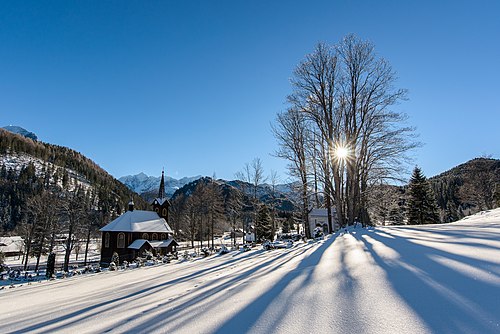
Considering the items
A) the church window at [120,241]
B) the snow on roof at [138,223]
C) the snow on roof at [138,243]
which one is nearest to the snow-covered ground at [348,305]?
the snow on roof at [138,243]

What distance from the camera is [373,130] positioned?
44.8 feet

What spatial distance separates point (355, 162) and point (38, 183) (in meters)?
108

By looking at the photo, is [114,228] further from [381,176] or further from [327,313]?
[327,313]

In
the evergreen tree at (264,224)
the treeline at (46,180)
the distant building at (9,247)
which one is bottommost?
the distant building at (9,247)

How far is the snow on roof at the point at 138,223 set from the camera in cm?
3120

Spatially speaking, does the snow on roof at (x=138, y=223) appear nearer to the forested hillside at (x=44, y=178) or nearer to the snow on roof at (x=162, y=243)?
the snow on roof at (x=162, y=243)

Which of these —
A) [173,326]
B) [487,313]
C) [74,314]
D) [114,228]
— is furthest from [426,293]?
[114,228]

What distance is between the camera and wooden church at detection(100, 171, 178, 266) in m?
30.6

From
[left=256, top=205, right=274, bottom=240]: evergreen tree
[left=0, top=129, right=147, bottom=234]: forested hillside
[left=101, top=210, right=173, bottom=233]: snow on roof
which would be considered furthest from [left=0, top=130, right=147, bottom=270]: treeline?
[left=256, top=205, right=274, bottom=240]: evergreen tree

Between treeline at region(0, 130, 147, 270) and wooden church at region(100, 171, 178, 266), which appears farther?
treeline at region(0, 130, 147, 270)

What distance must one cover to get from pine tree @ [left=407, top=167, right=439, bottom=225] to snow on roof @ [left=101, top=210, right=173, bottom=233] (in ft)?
94.9

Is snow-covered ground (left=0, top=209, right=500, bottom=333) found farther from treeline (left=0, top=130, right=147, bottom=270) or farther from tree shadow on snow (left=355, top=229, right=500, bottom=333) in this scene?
treeline (left=0, top=130, right=147, bottom=270)

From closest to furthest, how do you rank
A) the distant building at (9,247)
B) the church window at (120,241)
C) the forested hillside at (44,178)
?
the church window at (120,241) → the distant building at (9,247) → the forested hillside at (44,178)

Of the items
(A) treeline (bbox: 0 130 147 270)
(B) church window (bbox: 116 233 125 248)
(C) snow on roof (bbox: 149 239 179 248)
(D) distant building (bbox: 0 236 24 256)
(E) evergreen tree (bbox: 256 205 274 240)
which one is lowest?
(D) distant building (bbox: 0 236 24 256)
